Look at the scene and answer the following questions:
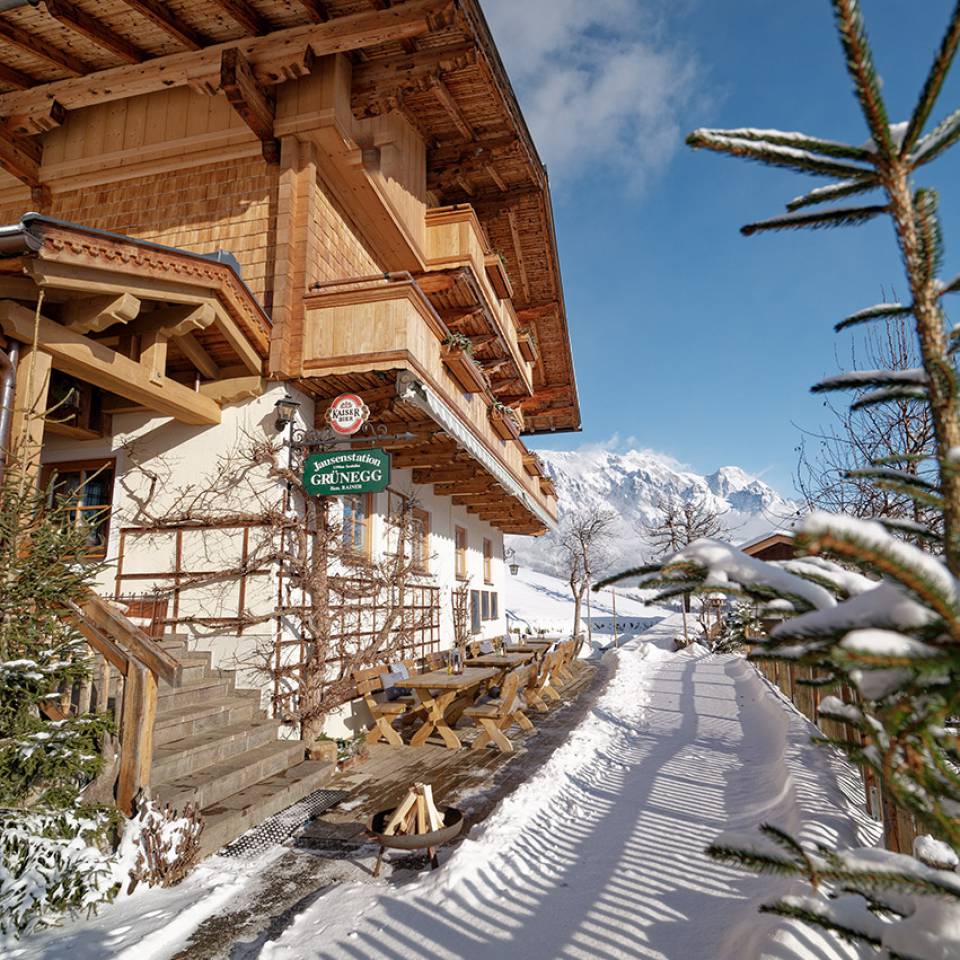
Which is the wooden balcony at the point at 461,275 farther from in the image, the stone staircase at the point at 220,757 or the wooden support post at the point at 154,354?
the stone staircase at the point at 220,757

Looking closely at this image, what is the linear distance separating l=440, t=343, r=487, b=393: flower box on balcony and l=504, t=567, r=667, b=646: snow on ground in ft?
108

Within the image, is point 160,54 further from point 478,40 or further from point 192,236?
point 478,40

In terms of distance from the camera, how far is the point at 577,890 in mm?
4293

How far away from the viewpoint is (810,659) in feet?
4.13

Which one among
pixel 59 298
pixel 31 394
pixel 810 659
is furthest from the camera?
pixel 59 298

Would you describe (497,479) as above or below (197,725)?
above

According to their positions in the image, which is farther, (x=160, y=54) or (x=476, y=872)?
(x=160, y=54)

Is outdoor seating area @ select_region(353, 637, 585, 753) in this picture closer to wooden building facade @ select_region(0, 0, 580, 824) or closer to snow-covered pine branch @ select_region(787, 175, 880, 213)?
wooden building facade @ select_region(0, 0, 580, 824)

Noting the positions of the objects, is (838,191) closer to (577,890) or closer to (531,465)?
(577,890)

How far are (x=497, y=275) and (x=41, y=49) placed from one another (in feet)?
29.3

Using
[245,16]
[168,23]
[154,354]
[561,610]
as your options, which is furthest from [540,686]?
[561,610]

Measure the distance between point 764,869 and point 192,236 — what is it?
34.7 ft

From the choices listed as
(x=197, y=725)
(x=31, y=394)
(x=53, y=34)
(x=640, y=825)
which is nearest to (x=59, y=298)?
(x=31, y=394)

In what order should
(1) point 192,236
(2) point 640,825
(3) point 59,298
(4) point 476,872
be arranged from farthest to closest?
(1) point 192,236 < (3) point 59,298 < (2) point 640,825 < (4) point 476,872
